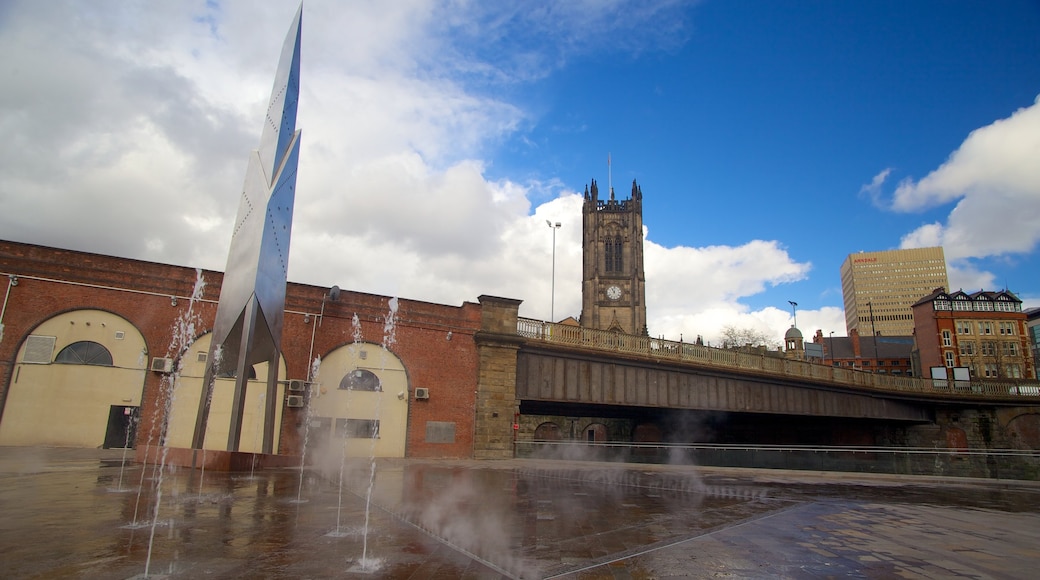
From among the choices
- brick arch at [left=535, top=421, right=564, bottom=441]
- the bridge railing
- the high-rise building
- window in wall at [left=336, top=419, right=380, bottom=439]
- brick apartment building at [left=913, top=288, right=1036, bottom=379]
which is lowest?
brick arch at [left=535, top=421, right=564, bottom=441]

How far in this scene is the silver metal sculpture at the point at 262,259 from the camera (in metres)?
13.8

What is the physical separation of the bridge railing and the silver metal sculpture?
12.2 meters

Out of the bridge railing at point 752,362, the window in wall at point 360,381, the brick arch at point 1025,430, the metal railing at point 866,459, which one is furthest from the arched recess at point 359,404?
the brick arch at point 1025,430

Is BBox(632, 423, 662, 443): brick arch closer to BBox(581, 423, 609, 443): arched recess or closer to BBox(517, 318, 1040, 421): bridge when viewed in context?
BBox(517, 318, 1040, 421): bridge

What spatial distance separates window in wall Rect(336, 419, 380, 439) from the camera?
21.7 metres

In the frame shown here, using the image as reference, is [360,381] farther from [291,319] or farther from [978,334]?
[978,334]

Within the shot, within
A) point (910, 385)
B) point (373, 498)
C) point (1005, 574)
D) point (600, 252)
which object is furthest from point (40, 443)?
point (600, 252)

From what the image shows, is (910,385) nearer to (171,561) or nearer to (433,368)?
(433,368)

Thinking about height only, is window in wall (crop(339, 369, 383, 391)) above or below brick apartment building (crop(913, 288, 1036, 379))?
below

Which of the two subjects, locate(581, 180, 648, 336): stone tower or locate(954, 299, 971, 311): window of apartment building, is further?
locate(581, 180, 648, 336): stone tower

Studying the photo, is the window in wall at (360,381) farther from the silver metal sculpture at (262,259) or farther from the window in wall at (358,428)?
the silver metal sculpture at (262,259)

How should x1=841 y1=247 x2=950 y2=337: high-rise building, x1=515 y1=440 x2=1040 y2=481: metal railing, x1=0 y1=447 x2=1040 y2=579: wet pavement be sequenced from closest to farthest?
x1=0 y1=447 x2=1040 y2=579: wet pavement < x1=515 y1=440 x2=1040 y2=481: metal railing < x1=841 y1=247 x2=950 y2=337: high-rise building

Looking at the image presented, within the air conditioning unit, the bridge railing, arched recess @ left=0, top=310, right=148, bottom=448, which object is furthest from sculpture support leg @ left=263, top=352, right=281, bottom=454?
the bridge railing

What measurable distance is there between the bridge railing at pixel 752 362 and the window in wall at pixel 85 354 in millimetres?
Answer: 15351
